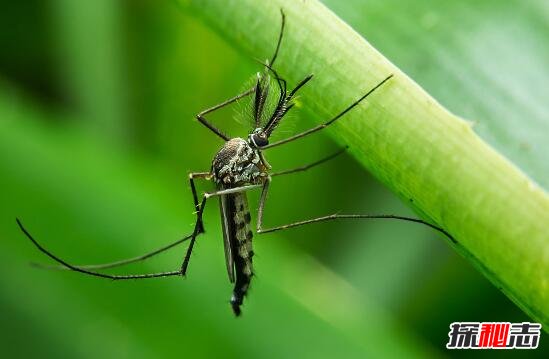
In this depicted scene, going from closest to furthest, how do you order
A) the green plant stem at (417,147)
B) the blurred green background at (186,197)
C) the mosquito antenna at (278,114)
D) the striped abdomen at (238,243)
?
the green plant stem at (417,147) < the blurred green background at (186,197) < the mosquito antenna at (278,114) < the striped abdomen at (238,243)

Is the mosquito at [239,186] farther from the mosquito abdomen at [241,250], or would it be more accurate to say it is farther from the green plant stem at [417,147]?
the green plant stem at [417,147]

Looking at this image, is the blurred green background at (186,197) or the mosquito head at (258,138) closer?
the blurred green background at (186,197)

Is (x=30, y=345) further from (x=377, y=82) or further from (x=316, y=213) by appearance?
(x=377, y=82)

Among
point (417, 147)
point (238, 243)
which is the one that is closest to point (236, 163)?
point (238, 243)

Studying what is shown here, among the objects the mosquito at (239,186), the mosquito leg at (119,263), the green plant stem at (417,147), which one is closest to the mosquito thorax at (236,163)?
the mosquito at (239,186)

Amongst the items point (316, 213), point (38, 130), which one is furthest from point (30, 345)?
point (316, 213)

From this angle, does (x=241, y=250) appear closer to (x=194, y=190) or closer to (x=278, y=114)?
(x=194, y=190)
